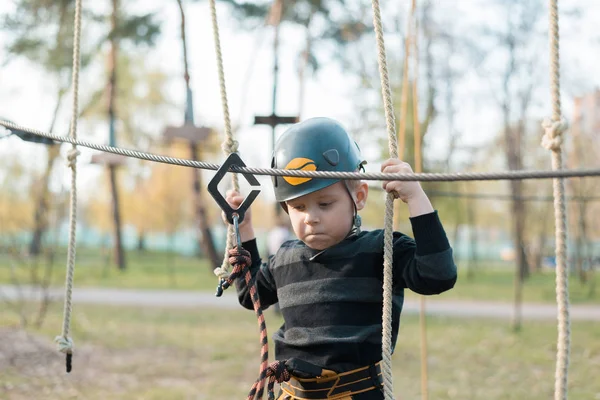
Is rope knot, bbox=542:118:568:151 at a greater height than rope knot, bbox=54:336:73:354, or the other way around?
rope knot, bbox=542:118:568:151

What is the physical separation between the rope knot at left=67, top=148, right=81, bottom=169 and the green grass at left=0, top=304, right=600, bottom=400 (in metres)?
2.94

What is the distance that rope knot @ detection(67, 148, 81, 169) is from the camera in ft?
9.27

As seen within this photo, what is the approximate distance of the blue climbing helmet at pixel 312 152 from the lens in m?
Answer: 2.07

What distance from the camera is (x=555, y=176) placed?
4.67ft

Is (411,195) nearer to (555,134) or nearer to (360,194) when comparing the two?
(360,194)

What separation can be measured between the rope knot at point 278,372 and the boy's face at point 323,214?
0.40m

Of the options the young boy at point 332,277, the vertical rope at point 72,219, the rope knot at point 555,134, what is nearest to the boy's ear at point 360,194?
the young boy at point 332,277

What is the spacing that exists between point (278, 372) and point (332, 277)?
34cm

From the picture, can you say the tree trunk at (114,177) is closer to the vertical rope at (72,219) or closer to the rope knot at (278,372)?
the vertical rope at (72,219)

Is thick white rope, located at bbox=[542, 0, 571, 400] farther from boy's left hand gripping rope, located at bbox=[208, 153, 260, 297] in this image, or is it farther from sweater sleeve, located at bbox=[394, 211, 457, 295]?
boy's left hand gripping rope, located at bbox=[208, 153, 260, 297]

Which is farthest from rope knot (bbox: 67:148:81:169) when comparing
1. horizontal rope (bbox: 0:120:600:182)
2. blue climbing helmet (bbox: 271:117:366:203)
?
blue climbing helmet (bbox: 271:117:366:203)

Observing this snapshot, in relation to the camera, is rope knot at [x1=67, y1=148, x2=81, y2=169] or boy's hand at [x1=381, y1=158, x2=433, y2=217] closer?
boy's hand at [x1=381, y1=158, x2=433, y2=217]

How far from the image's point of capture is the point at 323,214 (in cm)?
204

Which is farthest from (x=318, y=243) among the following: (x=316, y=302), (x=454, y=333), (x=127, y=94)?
(x=127, y=94)
